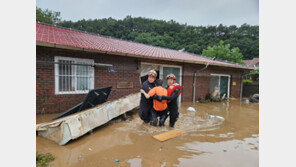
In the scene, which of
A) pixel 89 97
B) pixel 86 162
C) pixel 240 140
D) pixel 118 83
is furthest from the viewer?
pixel 118 83

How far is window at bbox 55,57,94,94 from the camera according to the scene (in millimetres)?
5383

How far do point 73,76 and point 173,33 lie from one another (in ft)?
139

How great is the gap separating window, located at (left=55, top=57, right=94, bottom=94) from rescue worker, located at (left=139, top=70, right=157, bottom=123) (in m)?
2.80

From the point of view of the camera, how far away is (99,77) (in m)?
6.29

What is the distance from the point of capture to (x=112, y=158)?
2586 millimetres

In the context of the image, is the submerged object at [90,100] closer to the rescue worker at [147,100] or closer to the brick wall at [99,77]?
the brick wall at [99,77]

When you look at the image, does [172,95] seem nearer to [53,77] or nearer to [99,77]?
[99,77]

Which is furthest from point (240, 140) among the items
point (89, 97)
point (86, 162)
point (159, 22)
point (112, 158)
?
point (159, 22)

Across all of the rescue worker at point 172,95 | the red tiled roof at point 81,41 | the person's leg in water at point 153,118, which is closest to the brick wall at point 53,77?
the red tiled roof at point 81,41

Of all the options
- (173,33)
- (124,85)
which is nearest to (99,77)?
(124,85)

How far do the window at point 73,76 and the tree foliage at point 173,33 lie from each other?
31.4m

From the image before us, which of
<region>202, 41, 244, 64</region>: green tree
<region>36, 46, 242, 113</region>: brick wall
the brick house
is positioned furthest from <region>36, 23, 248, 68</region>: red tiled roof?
<region>202, 41, 244, 64</region>: green tree

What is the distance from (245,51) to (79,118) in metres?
46.8

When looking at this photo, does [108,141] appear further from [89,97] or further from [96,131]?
[89,97]
